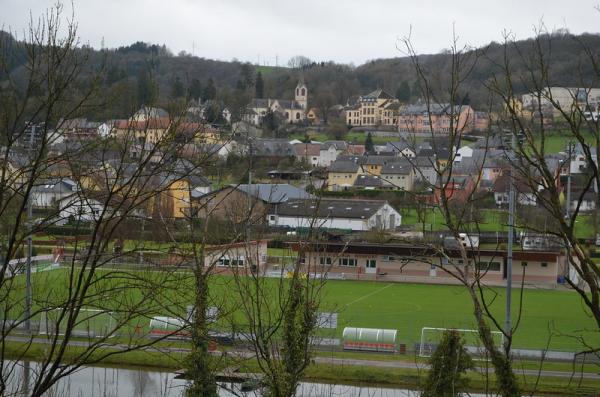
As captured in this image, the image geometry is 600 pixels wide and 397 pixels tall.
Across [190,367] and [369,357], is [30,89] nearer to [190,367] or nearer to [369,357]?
[190,367]

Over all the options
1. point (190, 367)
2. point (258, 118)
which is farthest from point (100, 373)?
Result: point (258, 118)

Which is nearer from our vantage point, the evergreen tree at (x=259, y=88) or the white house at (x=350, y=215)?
the white house at (x=350, y=215)

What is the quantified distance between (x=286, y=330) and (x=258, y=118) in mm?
57130

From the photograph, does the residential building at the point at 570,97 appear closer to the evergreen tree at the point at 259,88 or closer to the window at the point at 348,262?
the window at the point at 348,262

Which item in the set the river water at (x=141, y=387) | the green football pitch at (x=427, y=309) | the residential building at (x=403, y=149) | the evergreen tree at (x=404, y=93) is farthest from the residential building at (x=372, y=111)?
the river water at (x=141, y=387)

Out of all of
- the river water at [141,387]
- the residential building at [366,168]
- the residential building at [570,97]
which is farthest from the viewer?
the residential building at [366,168]

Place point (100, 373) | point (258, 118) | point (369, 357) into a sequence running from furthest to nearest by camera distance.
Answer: point (258, 118)
point (369, 357)
point (100, 373)

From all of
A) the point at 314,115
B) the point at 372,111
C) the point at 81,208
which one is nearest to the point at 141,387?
the point at 81,208

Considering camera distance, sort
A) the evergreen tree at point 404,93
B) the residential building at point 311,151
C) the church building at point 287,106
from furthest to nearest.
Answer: the evergreen tree at point 404,93 → the church building at point 287,106 → the residential building at point 311,151

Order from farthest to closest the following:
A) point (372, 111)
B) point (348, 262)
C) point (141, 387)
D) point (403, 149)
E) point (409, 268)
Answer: point (372, 111) → point (403, 149) → point (409, 268) → point (348, 262) → point (141, 387)

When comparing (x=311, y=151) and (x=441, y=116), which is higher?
(x=441, y=116)

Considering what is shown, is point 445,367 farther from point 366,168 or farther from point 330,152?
point 330,152

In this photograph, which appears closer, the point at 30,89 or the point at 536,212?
the point at 30,89

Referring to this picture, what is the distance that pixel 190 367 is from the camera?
755 cm
